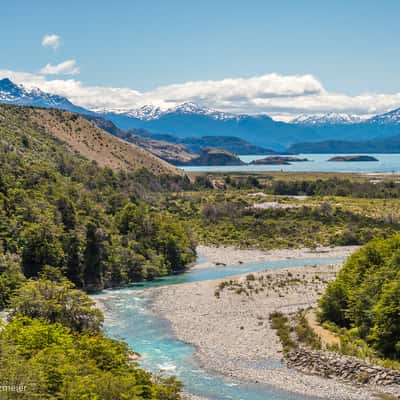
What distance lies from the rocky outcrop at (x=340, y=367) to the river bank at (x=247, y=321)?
86 centimetres

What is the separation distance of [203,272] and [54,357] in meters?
60.4

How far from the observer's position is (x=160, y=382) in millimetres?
38312

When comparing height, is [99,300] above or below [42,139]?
below

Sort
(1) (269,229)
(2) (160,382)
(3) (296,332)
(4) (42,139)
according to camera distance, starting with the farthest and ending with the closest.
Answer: (4) (42,139), (1) (269,229), (3) (296,332), (2) (160,382)

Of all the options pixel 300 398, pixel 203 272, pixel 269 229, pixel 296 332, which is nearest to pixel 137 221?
pixel 203 272

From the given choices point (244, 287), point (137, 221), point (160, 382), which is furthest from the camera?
point (137, 221)

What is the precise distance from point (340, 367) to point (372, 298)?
9458 millimetres

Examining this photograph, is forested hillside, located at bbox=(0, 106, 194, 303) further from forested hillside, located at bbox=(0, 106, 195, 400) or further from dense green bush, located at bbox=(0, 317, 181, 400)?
dense green bush, located at bbox=(0, 317, 181, 400)

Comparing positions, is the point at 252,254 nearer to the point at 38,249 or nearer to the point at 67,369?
the point at 38,249

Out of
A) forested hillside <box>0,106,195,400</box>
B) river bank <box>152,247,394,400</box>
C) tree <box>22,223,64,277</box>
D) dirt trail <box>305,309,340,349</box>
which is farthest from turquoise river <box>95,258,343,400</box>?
tree <box>22,223,64,277</box>

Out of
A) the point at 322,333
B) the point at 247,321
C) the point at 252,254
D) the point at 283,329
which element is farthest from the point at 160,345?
the point at 252,254

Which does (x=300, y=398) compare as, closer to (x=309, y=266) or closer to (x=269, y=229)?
(x=309, y=266)

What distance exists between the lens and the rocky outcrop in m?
40.6

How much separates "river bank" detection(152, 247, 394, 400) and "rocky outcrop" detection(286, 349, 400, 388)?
863 millimetres
